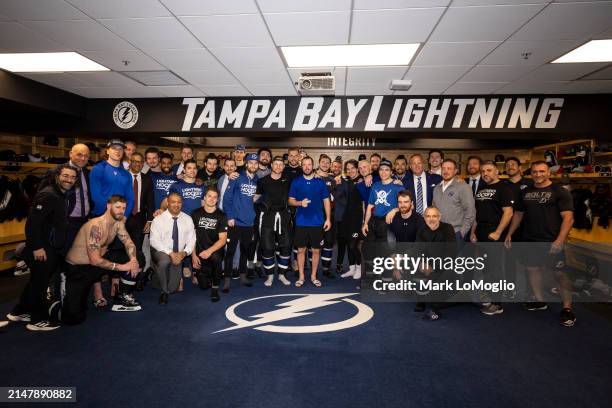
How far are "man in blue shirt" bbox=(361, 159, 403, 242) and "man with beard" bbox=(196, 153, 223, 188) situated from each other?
230 centimetres

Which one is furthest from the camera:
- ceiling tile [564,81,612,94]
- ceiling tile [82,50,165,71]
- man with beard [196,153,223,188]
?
ceiling tile [564,81,612,94]

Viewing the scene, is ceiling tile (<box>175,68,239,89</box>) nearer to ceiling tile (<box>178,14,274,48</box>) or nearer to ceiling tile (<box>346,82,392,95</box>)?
ceiling tile (<box>178,14,274,48</box>)

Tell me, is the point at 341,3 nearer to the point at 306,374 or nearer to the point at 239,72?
the point at 239,72

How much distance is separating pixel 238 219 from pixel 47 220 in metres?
2.04

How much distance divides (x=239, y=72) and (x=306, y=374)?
4.06 meters

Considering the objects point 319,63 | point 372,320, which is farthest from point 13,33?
point 372,320

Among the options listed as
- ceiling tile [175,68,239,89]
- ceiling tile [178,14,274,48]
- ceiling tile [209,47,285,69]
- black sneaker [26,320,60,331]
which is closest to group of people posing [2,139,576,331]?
black sneaker [26,320,60,331]

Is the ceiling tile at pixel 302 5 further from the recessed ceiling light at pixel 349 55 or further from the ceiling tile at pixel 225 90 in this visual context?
the ceiling tile at pixel 225 90

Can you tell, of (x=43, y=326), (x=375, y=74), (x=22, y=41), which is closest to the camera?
(x=43, y=326)

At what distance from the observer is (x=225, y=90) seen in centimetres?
573

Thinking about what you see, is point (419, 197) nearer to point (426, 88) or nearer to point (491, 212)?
point (491, 212)

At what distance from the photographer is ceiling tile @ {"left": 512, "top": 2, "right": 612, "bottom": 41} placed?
298 cm

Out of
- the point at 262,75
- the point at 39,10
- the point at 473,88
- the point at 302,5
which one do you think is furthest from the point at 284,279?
the point at 473,88

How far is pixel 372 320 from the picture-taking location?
345 centimetres
